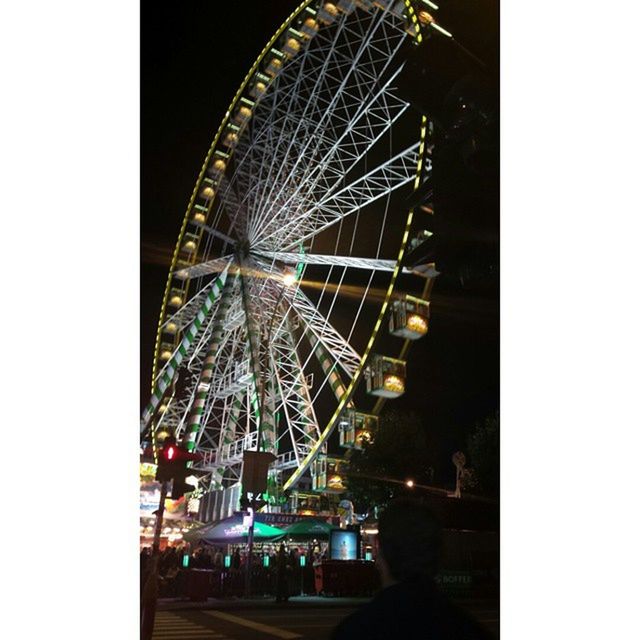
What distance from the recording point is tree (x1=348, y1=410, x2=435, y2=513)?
798 cm

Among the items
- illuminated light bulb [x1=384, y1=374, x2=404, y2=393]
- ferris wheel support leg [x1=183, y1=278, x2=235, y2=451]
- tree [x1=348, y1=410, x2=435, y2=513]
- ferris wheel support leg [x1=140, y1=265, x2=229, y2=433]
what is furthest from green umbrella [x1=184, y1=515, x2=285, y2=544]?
ferris wheel support leg [x1=140, y1=265, x2=229, y2=433]

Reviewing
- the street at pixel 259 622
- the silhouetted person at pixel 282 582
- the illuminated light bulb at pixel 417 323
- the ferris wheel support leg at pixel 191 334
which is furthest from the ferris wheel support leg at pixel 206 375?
the street at pixel 259 622

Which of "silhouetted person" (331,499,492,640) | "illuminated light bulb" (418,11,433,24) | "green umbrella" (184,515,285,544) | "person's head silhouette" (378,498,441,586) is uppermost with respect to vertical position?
"illuminated light bulb" (418,11,433,24)

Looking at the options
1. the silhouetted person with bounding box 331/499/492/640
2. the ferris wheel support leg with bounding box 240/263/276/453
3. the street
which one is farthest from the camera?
the ferris wheel support leg with bounding box 240/263/276/453

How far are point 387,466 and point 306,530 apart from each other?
7.49 feet

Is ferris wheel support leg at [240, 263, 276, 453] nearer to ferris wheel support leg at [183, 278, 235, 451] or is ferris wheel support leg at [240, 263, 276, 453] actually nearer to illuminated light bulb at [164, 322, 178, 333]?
ferris wheel support leg at [183, 278, 235, 451]

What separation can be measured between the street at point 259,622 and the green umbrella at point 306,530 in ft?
4.26

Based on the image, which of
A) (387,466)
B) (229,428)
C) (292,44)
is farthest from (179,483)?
(292,44)

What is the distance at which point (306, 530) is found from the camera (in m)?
6.55

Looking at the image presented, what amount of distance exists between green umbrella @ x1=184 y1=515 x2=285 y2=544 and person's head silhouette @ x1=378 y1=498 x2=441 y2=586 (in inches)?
214

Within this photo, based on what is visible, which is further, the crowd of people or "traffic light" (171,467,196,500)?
the crowd of people
